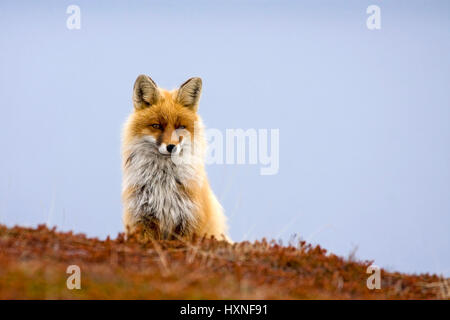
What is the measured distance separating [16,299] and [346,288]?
172 inches

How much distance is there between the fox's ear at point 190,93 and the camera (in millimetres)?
9367

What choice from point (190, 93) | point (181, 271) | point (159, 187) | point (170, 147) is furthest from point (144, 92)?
point (181, 271)

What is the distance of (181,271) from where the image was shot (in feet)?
21.2

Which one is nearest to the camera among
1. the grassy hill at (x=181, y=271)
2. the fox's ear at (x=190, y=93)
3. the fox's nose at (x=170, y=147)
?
the grassy hill at (x=181, y=271)

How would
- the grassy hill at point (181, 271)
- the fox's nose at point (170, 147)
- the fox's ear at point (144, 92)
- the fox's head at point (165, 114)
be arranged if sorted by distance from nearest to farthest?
the grassy hill at point (181, 271) → the fox's nose at point (170, 147) → the fox's head at point (165, 114) → the fox's ear at point (144, 92)

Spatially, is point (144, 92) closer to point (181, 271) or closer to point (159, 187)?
point (159, 187)

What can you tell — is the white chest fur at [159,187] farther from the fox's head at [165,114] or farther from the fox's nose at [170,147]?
the fox's nose at [170,147]

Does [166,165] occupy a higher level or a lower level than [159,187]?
higher

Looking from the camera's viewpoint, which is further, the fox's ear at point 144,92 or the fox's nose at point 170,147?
the fox's ear at point 144,92

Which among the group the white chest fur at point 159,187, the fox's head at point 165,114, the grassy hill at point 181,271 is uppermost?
the fox's head at point 165,114

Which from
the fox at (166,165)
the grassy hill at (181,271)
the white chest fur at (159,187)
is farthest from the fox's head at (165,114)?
the grassy hill at (181,271)

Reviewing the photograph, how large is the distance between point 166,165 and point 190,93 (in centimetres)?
135

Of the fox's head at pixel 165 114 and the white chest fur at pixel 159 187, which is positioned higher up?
the fox's head at pixel 165 114
